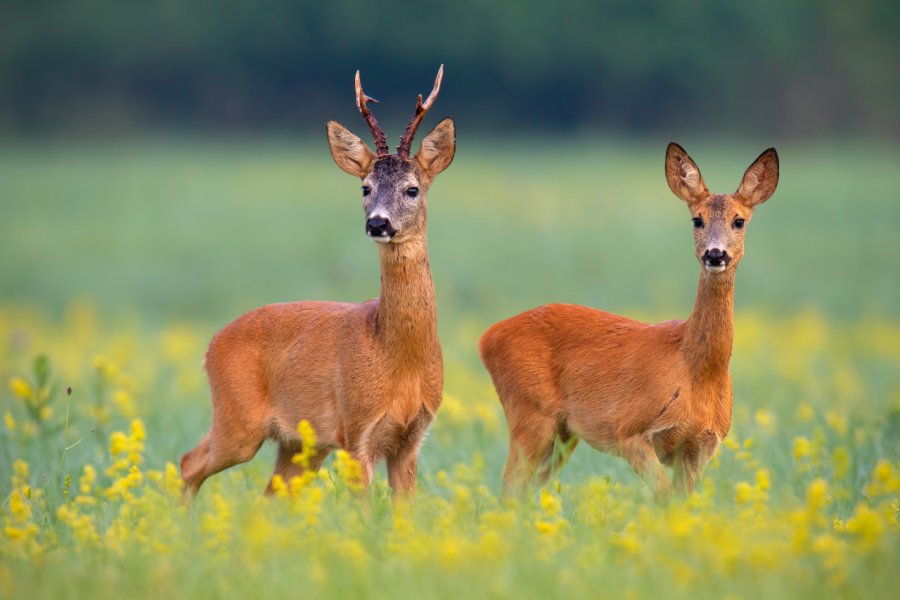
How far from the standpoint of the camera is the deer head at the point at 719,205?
6.61 m

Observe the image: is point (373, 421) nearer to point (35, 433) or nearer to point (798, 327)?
point (35, 433)

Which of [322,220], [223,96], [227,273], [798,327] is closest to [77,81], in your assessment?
[223,96]

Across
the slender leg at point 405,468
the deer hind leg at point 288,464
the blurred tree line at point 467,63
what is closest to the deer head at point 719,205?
the slender leg at point 405,468

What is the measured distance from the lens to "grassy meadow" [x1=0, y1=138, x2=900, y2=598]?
523 centimetres

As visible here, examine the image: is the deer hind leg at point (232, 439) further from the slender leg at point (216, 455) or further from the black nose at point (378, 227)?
the black nose at point (378, 227)

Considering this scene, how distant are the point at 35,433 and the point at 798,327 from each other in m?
8.74

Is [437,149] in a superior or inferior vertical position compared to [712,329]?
superior

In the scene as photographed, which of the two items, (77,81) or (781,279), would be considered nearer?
(781,279)

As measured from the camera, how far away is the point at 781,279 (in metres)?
19.2

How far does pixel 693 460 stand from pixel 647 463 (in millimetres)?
290

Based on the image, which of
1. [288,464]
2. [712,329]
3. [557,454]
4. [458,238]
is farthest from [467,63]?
[712,329]

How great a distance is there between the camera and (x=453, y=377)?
12.1 meters

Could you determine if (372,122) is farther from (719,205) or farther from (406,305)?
(719,205)

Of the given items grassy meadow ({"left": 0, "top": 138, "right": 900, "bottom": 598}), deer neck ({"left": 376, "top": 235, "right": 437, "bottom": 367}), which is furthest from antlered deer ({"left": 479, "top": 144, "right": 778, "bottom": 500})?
deer neck ({"left": 376, "top": 235, "right": 437, "bottom": 367})
